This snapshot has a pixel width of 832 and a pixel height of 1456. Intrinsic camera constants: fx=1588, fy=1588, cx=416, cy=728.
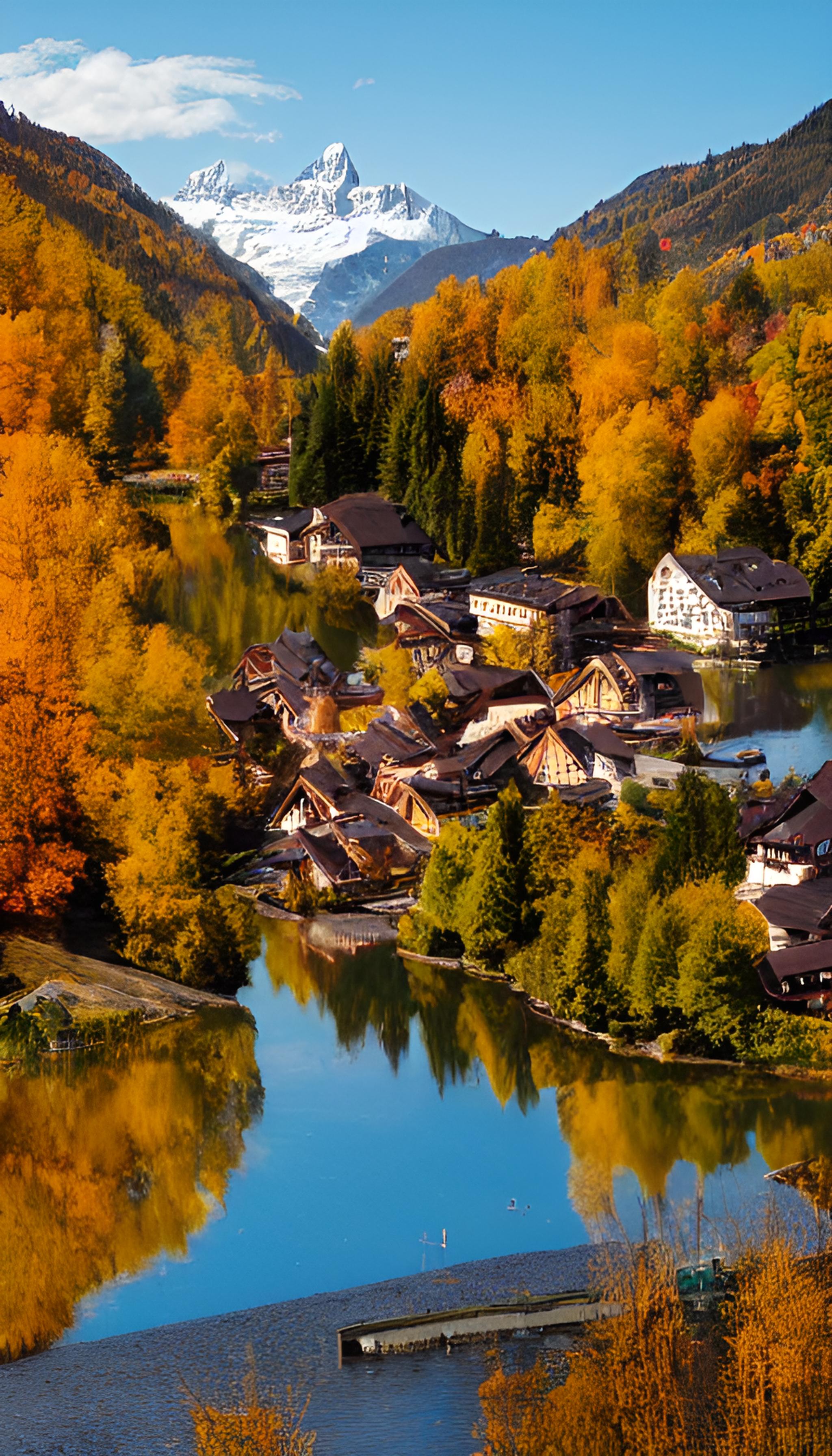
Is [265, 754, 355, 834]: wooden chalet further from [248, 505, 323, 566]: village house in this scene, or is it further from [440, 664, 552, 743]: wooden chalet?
[248, 505, 323, 566]: village house

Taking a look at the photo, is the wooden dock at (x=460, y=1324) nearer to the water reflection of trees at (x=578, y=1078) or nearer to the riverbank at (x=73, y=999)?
the water reflection of trees at (x=578, y=1078)

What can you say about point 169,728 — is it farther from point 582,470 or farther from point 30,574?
point 582,470

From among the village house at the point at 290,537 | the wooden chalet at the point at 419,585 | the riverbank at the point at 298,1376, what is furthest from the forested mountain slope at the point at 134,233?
the riverbank at the point at 298,1376

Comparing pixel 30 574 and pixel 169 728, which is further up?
pixel 30 574

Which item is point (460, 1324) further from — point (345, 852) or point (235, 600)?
point (235, 600)

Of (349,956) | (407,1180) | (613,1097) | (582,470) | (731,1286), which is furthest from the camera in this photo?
(582,470)

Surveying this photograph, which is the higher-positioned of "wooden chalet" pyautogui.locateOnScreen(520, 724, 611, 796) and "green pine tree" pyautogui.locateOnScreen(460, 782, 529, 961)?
"wooden chalet" pyautogui.locateOnScreen(520, 724, 611, 796)

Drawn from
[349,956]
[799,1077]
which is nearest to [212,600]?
[349,956]

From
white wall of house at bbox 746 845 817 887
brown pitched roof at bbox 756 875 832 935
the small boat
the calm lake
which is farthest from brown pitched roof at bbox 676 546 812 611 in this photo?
brown pitched roof at bbox 756 875 832 935
